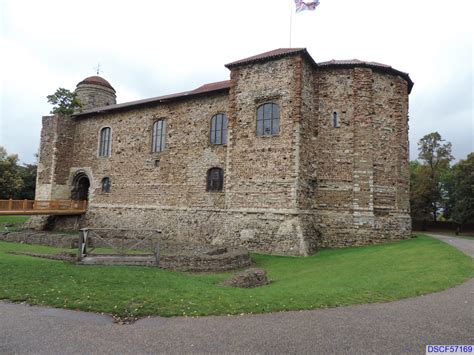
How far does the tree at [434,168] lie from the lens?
37.9 m

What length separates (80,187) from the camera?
Result: 27.6m

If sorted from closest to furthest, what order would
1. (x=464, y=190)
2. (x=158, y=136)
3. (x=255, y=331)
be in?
(x=255, y=331), (x=158, y=136), (x=464, y=190)

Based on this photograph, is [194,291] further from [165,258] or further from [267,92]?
[267,92]

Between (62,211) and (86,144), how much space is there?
5.70 meters

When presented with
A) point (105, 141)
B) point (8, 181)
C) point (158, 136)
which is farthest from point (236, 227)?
point (8, 181)

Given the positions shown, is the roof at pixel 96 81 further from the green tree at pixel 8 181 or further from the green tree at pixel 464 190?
the green tree at pixel 464 190

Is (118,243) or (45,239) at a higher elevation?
(45,239)

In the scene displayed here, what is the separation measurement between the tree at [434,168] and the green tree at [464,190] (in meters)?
4.15

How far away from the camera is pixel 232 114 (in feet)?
60.5

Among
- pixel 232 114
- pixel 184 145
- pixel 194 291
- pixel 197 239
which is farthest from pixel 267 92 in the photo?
pixel 194 291

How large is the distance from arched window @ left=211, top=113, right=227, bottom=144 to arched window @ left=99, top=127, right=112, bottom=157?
942cm

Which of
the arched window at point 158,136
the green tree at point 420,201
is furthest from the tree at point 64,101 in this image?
the green tree at point 420,201

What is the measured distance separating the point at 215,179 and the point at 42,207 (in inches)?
536

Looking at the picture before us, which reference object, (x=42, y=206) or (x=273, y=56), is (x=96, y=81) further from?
(x=273, y=56)
